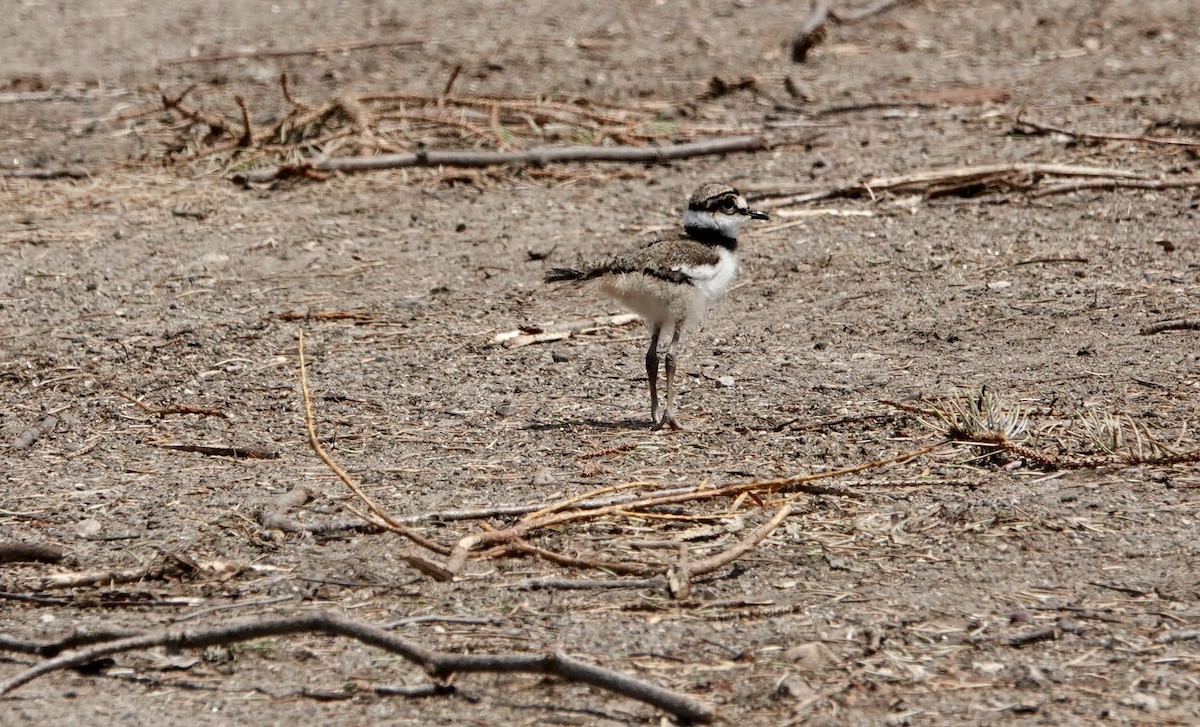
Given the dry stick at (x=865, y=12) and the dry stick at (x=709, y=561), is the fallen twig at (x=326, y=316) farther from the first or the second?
the dry stick at (x=865, y=12)

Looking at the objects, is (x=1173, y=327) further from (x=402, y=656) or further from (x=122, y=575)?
Result: (x=122, y=575)

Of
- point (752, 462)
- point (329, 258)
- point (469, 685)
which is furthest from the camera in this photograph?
point (329, 258)

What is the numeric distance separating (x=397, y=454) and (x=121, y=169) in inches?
204

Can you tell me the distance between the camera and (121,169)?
393 inches

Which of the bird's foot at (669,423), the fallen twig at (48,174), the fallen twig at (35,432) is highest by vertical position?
the fallen twig at (48,174)

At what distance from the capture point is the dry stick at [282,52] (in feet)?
40.9

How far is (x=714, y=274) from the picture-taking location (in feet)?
19.7

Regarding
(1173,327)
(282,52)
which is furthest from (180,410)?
(282,52)

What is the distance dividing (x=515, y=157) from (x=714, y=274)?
3847 mm

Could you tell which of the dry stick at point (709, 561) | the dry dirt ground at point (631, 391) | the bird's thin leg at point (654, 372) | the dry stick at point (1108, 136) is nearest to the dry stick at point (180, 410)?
the dry dirt ground at point (631, 391)

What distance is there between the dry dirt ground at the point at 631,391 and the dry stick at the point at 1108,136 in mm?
136

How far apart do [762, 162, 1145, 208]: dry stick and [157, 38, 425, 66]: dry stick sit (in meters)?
4.98

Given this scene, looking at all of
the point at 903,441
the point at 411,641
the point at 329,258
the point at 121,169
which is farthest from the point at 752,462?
the point at 121,169

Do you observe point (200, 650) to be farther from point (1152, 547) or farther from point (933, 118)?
point (933, 118)
